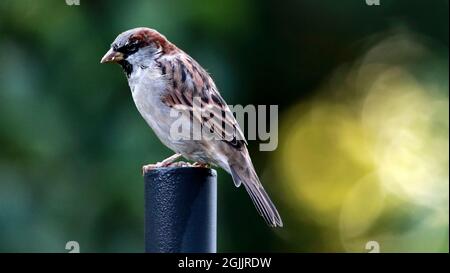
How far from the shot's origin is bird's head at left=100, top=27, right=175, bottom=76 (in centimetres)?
517

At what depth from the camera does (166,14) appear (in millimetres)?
6211

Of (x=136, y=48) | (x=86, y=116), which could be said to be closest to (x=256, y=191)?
(x=136, y=48)

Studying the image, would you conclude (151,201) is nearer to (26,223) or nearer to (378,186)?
(26,223)

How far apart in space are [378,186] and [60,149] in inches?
85.3

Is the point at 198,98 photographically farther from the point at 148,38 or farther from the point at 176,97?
the point at 148,38

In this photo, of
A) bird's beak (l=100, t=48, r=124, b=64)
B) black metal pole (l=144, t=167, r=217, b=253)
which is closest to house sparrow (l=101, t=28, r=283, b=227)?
bird's beak (l=100, t=48, r=124, b=64)

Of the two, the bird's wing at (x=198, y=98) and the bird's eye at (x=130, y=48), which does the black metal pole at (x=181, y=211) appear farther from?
the bird's eye at (x=130, y=48)

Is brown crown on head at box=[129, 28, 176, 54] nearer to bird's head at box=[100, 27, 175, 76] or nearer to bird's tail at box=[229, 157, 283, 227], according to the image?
bird's head at box=[100, 27, 175, 76]

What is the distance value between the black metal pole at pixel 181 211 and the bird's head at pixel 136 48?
47.4 inches

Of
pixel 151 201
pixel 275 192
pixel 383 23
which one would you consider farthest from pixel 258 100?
pixel 151 201

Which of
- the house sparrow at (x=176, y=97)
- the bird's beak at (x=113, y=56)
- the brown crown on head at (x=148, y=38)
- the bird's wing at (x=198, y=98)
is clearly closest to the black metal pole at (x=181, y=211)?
the house sparrow at (x=176, y=97)

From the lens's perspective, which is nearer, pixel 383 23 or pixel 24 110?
pixel 24 110

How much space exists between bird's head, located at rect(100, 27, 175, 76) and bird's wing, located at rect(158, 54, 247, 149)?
0.07 meters

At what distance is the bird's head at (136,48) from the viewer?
5168 millimetres
